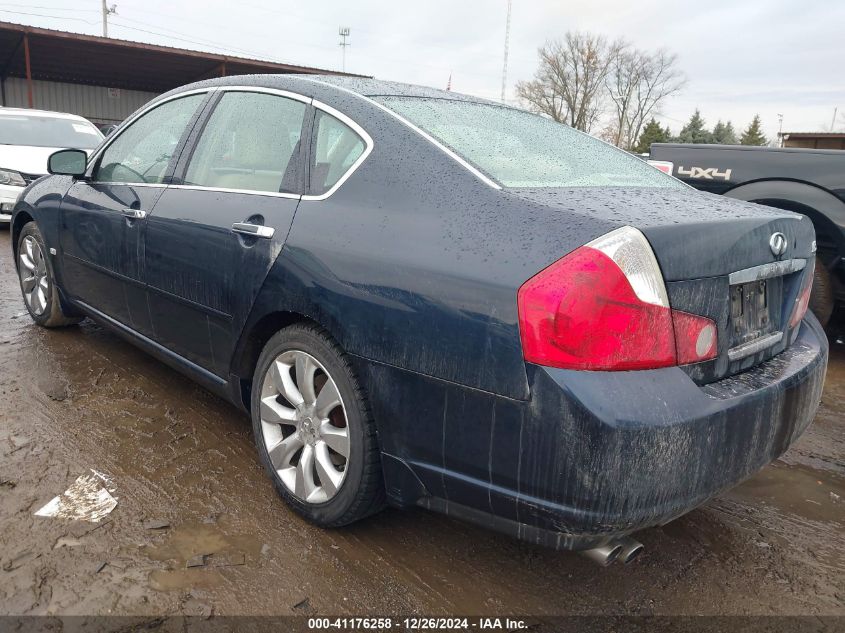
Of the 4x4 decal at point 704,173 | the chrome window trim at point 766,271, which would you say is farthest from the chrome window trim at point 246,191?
the 4x4 decal at point 704,173

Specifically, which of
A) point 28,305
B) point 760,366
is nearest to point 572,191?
point 760,366

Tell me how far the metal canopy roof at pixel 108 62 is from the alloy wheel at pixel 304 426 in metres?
17.6

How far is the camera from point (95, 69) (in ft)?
78.9

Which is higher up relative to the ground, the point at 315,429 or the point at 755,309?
the point at 755,309

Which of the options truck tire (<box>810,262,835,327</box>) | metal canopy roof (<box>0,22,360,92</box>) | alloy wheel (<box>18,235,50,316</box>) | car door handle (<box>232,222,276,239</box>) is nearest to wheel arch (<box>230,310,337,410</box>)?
car door handle (<box>232,222,276,239</box>)

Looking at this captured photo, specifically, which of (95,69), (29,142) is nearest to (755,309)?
(29,142)

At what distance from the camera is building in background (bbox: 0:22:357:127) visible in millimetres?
19422

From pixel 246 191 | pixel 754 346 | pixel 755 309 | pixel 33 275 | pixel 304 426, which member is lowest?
pixel 304 426

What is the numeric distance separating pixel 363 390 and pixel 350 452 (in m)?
0.22

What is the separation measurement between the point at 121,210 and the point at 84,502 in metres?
1.43

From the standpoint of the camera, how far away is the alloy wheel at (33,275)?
4.32 meters

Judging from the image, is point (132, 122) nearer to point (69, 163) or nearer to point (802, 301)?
point (69, 163)

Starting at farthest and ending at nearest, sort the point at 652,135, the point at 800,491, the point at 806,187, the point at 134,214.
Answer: the point at 652,135
the point at 806,187
the point at 134,214
the point at 800,491

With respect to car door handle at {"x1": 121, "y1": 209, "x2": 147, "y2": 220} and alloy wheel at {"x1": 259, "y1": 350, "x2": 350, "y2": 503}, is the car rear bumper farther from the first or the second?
car door handle at {"x1": 121, "y1": 209, "x2": 147, "y2": 220}
